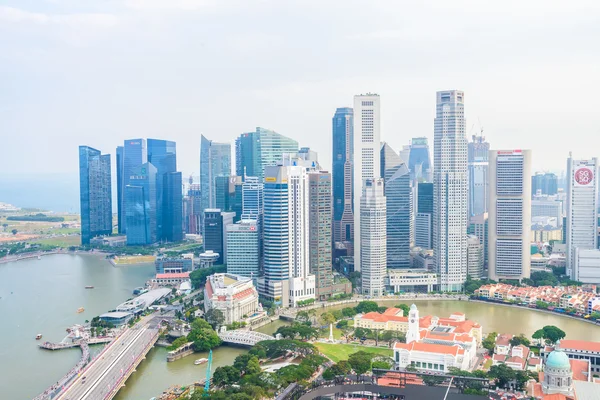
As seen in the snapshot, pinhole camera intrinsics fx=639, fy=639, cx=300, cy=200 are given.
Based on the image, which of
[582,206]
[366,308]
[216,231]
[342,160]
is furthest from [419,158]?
[366,308]

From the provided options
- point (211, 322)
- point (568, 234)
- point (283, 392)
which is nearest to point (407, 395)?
point (283, 392)

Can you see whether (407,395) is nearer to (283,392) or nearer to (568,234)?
(283,392)

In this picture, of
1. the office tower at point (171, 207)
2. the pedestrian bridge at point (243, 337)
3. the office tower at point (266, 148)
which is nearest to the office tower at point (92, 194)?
the office tower at point (171, 207)

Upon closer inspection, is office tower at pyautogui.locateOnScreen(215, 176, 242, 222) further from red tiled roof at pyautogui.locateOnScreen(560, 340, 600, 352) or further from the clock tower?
red tiled roof at pyautogui.locateOnScreen(560, 340, 600, 352)

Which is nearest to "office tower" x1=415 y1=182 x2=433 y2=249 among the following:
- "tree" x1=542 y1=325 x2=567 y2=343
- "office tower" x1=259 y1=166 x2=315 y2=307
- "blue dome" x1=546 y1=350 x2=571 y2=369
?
"office tower" x1=259 y1=166 x2=315 y2=307

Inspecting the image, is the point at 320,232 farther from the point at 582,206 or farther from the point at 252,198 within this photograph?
the point at 582,206

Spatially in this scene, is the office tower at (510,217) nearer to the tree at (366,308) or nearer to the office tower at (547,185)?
the tree at (366,308)

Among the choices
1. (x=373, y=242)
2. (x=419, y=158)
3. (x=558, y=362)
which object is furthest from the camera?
(x=419, y=158)
